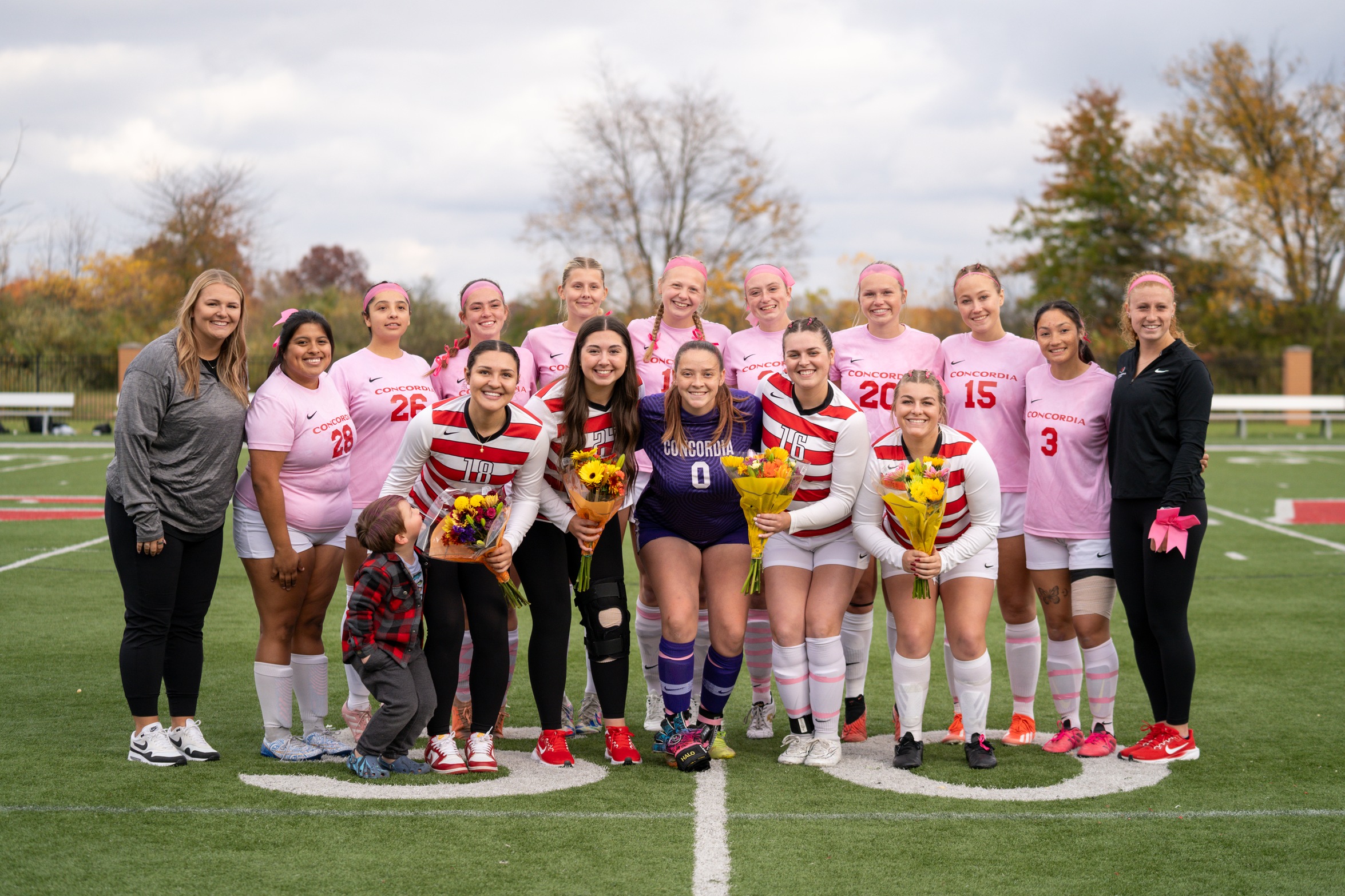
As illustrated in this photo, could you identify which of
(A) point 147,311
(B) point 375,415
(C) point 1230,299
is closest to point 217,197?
(A) point 147,311

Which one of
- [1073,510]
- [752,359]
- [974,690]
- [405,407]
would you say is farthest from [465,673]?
[1073,510]

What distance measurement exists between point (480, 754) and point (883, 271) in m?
2.80

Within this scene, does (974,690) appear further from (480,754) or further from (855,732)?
(480,754)

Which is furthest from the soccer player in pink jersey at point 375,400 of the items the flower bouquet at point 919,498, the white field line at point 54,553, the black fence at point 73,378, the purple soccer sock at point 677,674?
the black fence at point 73,378

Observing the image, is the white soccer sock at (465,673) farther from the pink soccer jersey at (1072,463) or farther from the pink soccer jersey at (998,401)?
the pink soccer jersey at (1072,463)

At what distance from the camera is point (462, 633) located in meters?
4.79

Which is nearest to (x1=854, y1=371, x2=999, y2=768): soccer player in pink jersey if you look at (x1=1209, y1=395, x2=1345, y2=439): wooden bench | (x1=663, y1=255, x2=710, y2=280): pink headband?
(x1=663, y1=255, x2=710, y2=280): pink headband

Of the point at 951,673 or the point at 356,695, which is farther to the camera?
the point at 356,695

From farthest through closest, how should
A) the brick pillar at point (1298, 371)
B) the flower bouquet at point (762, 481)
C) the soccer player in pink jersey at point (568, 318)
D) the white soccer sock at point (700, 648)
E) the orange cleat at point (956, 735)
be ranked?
1. the brick pillar at point (1298, 371)
2. the soccer player in pink jersey at point (568, 318)
3. the white soccer sock at point (700, 648)
4. the orange cleat at point (956, 735)
5. the flower bouquet at point (762, 481)

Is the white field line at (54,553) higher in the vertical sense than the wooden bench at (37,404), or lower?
lower

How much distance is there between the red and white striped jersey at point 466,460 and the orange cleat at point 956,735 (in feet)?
6.99

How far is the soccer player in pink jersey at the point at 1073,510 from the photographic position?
16.3 feet

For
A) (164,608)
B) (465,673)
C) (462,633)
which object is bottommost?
(465,673)

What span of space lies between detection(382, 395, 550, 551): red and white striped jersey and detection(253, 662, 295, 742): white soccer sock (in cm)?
92
